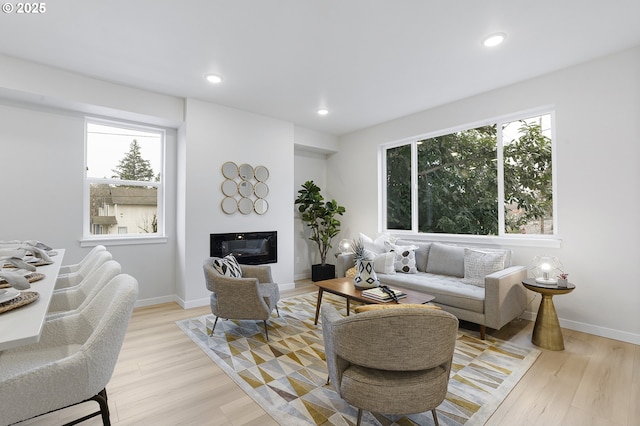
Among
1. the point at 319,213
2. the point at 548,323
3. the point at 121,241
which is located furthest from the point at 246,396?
the point at 319,213

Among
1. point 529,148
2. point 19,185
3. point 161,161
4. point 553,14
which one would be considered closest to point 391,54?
point 553,14

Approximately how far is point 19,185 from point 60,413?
2798 mm

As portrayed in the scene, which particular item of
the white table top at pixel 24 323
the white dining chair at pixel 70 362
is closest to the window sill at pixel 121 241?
the white dining chair at pixel 70 362

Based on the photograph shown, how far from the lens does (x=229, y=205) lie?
4.38 metres

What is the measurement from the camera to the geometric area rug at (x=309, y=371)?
6.02 feet

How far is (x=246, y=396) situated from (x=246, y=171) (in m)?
3.22

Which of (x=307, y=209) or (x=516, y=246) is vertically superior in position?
(x=307, y=209)

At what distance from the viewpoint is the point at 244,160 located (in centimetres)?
453

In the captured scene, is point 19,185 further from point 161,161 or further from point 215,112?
point 215,112

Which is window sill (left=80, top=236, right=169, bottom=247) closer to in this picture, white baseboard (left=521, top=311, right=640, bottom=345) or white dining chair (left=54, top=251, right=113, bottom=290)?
white dining chair (left=54, top=251, right=113, bottom=290)

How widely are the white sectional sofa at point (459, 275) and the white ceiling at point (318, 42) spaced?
2132 millimetres

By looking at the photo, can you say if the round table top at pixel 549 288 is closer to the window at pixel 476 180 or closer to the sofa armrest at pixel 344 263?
the window at pixel 476 180

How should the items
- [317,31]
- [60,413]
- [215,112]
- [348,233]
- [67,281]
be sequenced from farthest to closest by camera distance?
[348,233], [215,112], [317,31], [67,281], [60,413]

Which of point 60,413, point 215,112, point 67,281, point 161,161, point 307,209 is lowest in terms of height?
point 60,413
